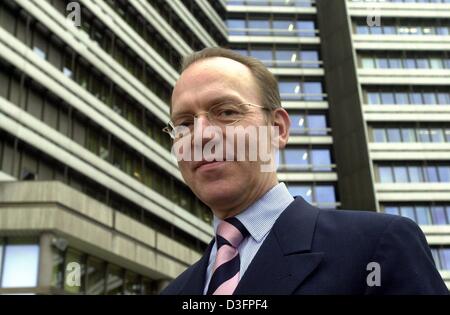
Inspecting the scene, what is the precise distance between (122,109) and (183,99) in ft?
101

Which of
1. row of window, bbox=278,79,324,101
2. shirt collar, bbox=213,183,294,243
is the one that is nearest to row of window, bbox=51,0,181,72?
row of window, bbox=278,79,324,101

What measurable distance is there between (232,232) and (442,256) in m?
41.4

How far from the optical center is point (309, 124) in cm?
4788

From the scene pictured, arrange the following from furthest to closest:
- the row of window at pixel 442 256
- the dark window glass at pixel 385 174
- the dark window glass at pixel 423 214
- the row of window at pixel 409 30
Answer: the row of window at pixel 409 30, the dark window glass at pixel 385 174, the dark window glass at pixel 423 214, the row of window at pixel 442 256

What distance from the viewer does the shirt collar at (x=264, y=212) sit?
159 centimetres

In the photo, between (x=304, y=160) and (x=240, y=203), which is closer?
(x=240, y=203)

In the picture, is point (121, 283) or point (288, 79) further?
point (288, 79)

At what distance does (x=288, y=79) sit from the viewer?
49094 mm

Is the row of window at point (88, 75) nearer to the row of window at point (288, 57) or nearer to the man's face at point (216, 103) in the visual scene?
the row of window at point (288, 57)

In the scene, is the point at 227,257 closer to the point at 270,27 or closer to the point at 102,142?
the point at 102,142

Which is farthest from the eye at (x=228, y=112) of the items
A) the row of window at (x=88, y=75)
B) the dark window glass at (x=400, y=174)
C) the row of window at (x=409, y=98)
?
the row of window at (x=409, y=98)

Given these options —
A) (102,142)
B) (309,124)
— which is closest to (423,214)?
(309,124)
